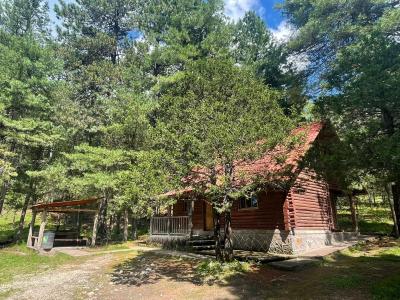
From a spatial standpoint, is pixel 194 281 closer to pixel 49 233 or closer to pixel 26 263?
pixel 26 263

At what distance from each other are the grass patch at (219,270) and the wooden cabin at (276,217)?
2583mm

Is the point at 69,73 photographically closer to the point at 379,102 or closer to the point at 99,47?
the point at 99,47

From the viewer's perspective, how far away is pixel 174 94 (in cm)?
1375

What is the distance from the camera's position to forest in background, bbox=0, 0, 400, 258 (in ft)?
36.6

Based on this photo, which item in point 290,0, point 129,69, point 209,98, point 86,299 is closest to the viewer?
point 86,299

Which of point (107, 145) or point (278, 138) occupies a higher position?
point (107, 145)

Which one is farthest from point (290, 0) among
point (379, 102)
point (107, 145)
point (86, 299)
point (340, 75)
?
point (86, 299)

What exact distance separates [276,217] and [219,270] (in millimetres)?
5441

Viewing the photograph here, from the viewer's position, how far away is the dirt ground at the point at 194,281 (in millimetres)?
9297

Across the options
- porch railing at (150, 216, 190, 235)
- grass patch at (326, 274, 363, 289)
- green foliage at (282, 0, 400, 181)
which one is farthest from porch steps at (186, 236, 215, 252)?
green foliage at (282, 0, 400, 181)

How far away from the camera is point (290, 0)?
80.5 feet

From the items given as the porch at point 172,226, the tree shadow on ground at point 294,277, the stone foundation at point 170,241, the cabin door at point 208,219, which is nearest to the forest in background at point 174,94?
the porch at point 172,226

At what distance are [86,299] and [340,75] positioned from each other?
43.8 feet

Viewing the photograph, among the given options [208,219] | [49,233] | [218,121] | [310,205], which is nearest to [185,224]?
[208,219]
